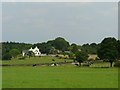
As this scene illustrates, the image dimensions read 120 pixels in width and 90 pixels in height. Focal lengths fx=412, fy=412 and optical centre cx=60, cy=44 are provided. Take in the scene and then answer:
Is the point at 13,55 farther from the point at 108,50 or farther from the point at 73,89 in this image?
the point at 73,89

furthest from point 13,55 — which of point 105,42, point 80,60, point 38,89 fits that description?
point 38,89

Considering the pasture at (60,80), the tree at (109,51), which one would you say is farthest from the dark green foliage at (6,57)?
the pasture at (60,80)

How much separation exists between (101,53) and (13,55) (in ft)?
272

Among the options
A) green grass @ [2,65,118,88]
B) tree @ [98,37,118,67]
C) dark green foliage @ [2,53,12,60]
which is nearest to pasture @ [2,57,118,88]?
green grass @ [2,65,118,88]

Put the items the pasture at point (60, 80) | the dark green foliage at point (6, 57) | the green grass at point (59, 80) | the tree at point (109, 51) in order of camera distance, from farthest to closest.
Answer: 1. the dark green foliage at point (6, 57)
2. the tree at point (109, 51)
3. the pasture at point (60, 80)
4. the green grass at point (59, 80)

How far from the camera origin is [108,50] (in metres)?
106

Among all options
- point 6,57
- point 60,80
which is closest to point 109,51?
point 60,80

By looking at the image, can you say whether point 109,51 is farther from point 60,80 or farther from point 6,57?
point 6,57

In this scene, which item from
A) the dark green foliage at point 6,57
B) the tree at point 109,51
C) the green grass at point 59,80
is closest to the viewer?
the green grass at point 59,80

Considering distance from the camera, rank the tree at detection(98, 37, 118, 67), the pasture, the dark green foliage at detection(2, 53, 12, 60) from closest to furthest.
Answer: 1. the pasture
2. the tree at detection(98, 37, 118, 67)
3. the dark green foliage at detection(2, 53, 12, 60)

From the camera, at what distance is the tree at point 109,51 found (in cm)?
10488

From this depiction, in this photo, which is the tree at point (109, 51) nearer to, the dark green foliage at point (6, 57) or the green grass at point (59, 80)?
the green grass at point (59, 80)

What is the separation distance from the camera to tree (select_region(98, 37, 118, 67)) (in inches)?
4129

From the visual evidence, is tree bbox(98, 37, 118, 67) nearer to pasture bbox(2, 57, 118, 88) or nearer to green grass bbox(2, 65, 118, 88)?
pasture bbox(2, 57, 118, 88)
